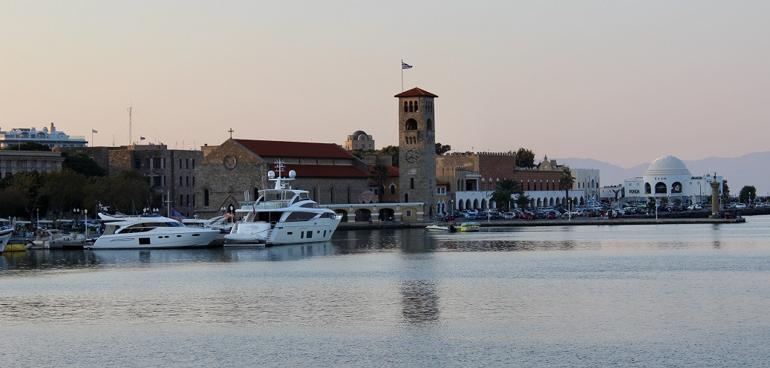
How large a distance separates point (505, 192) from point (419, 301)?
11674 cm

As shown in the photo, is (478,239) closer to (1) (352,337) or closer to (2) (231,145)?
(2) (231,145)

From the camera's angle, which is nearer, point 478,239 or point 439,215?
point 478,239

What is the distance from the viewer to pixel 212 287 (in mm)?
60406

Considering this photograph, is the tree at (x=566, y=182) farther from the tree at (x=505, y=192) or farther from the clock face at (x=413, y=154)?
the clock face at (x=413, y=154)

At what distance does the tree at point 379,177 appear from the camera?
14912 centimetres

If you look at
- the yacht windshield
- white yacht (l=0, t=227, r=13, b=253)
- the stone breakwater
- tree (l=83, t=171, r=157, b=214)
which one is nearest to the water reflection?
the yacht windshield

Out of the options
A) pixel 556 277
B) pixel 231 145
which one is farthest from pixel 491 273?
pixel 231 145

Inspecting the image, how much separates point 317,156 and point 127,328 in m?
98.5

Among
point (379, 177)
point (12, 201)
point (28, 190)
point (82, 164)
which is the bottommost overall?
point (12, 201)

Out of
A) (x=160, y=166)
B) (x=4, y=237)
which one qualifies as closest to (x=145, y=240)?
(x=4, y=237)

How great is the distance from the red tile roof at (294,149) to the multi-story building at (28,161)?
23.2 metres

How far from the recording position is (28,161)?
142875 mm

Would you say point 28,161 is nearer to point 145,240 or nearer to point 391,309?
point 145,240

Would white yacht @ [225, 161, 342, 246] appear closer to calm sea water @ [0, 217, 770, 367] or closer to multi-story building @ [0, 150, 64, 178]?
calm sea water @ [0, 217, 770, 367]
